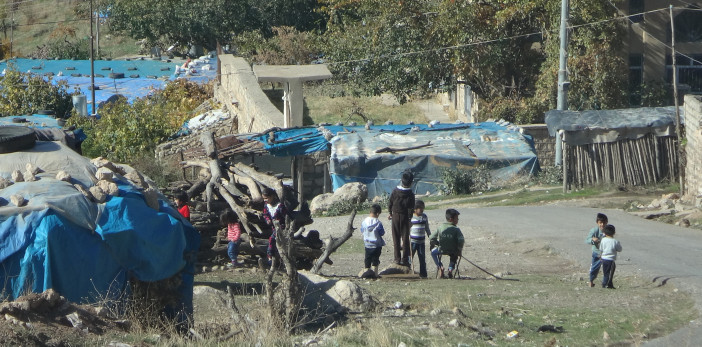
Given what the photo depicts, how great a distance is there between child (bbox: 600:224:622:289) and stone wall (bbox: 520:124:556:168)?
15.1 m

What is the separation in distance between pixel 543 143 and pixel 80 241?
2033cm

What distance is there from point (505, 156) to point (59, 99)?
→ 69.6 ft

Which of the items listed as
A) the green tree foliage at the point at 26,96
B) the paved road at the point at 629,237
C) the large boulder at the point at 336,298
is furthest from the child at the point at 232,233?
the green tree foliage at the point at 26,96

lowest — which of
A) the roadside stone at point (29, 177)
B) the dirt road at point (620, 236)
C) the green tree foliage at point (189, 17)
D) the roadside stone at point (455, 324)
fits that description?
the dirt road at point (620, 236)

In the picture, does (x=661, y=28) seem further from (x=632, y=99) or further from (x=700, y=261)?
(x=700, y=261)

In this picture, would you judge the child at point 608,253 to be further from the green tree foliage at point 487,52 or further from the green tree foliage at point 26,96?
the green tree foliage at point 26,96

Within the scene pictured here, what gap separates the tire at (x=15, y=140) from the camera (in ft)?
29.8

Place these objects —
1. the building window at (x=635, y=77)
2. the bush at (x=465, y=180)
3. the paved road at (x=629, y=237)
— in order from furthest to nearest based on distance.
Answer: the building window at (x=635, y=77) → the bush at (x=465, y=180) → the paved road at (x=629, y=237)

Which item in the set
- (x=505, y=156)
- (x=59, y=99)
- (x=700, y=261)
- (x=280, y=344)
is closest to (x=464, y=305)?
(x=280, y=344)

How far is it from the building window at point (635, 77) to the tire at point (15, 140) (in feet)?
79.5

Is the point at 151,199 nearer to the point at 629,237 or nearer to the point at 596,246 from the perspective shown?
the point at 596,246

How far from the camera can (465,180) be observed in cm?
2305

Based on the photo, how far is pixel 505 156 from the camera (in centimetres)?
2359

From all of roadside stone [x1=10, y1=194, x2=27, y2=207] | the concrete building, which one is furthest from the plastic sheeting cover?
roadside stone [x1=10, y1=194, x2=27, y2=207]
